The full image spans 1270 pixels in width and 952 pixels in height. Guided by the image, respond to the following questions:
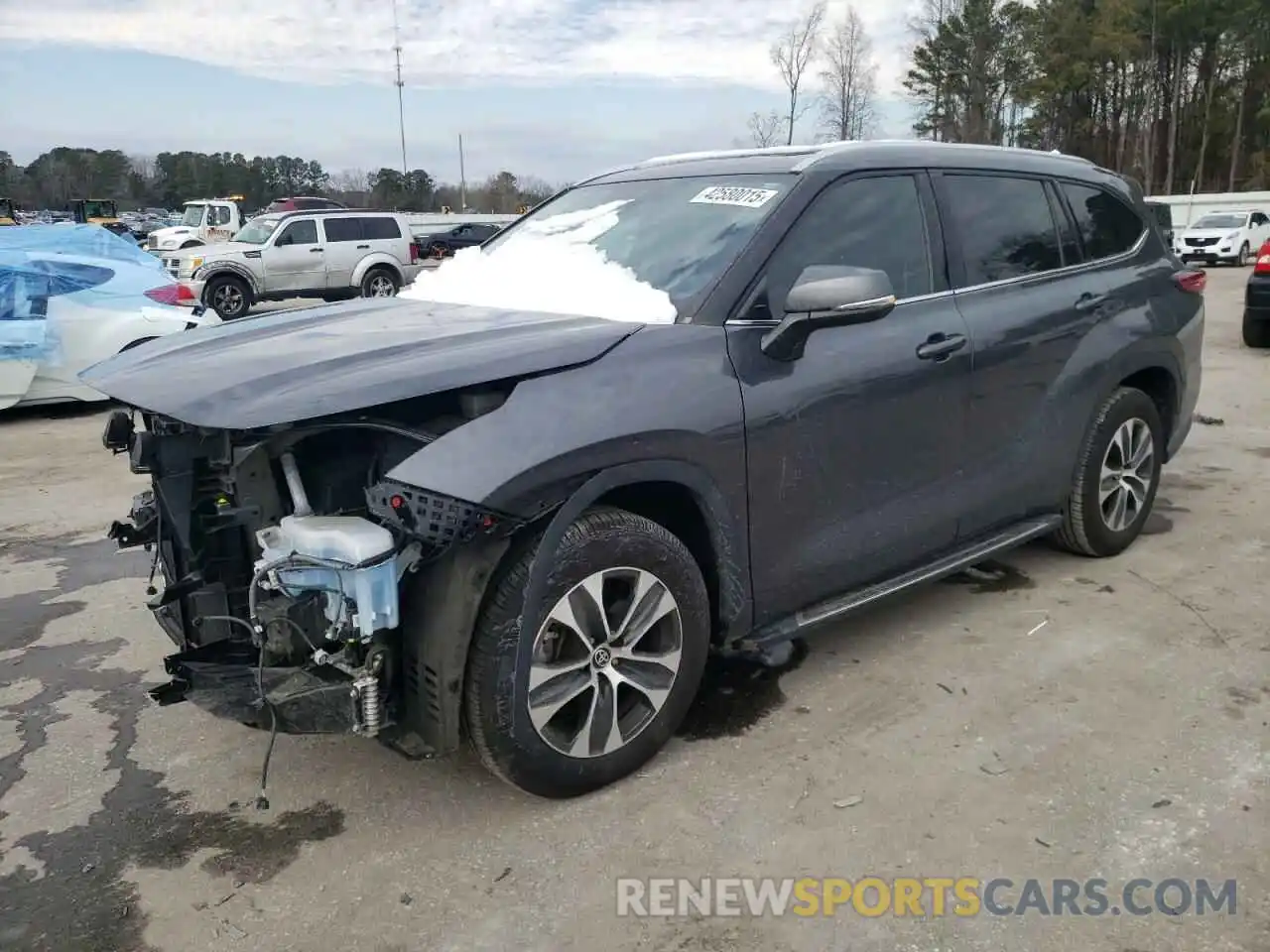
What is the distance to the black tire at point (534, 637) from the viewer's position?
2.65m

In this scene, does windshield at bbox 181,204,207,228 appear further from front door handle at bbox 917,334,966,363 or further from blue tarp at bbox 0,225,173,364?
front door handle at bbox 917,334,966,363

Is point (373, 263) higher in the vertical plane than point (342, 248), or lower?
lower

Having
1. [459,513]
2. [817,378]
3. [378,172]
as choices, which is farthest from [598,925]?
[378,172]

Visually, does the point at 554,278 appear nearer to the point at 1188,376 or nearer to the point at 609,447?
the point at 609,447

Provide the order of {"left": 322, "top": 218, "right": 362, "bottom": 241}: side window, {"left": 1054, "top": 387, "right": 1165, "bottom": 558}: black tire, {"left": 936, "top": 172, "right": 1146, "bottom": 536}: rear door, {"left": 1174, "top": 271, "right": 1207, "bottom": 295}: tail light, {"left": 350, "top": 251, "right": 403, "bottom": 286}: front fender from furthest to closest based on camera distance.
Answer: {"left": 350, "top": 251, "right": 403, "bottom": 286}: front fender < {"left": 322, "top": 218, "right": 362, "bottom": 241}: side window < {"left": 1174, "top": 271, "right": 1207, "bottom": 295}: tail light < {"left": 1054, "top": 387, "right": 1165, "bottom": 558}: black tire < {"left": 936, "top": 172, "right": 1146, "bottom": 536}: rear door

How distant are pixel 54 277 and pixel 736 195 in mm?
8220

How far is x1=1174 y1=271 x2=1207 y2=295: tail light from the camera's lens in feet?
16.1

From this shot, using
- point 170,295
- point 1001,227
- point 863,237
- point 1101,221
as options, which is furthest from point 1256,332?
point 170,295

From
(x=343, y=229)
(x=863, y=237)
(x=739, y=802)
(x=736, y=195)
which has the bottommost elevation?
(x=739, y=802)

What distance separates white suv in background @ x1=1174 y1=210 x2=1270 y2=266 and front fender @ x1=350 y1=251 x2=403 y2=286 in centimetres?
2016

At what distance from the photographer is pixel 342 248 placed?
1972 cm

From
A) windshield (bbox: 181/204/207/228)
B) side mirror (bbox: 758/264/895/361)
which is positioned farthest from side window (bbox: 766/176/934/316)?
windshield (bbox: 181/204/207/228)

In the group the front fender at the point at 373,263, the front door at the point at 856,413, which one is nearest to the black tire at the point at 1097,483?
the front door at the point at 856,413

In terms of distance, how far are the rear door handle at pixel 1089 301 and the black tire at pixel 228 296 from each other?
1675 cm
